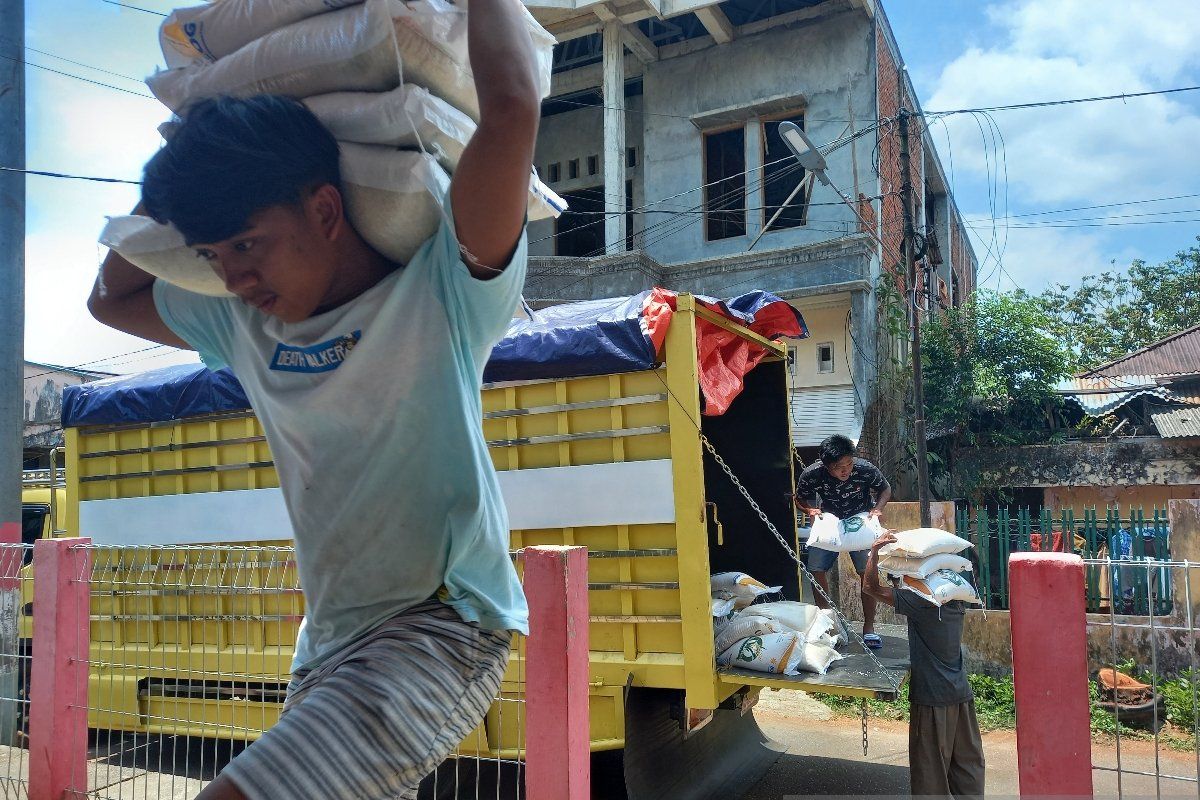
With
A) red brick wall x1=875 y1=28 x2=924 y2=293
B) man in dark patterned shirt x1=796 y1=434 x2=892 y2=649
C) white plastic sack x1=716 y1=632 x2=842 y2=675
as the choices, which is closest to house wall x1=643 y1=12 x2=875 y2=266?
red brick wall x1=875 y1=28 x2=924 y2=293

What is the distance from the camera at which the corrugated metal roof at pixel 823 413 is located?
13.4 meters

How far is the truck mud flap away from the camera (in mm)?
4406

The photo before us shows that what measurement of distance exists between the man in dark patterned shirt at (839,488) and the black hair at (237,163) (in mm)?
5486

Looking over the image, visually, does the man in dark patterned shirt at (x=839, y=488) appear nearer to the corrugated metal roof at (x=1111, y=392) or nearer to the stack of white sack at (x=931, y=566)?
the stack of white sack at (x=931, y=566)

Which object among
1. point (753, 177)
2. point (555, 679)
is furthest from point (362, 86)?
point (753, 177)

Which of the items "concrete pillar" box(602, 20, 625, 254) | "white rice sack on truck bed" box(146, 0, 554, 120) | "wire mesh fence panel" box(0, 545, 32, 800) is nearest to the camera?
"white rice sack on truck bed" box(146, 0, 554, 120)

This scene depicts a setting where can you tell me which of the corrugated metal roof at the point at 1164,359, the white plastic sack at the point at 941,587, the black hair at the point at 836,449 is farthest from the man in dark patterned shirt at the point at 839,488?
the corrugated metal roof at the point at 1164,359

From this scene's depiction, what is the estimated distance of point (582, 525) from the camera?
15.2 feet

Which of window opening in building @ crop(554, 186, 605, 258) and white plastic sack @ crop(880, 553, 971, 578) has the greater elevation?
window opening in building @ crop(554, 186, 605, 258)

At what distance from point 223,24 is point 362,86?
0.35 m

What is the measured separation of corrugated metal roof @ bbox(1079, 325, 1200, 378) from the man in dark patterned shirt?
40.6ft

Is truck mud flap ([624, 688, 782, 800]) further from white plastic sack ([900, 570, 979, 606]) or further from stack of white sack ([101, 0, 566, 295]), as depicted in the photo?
stack of white sack ([101, 0, 566, 295])

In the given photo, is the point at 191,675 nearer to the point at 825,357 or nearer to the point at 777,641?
the point at 777,641

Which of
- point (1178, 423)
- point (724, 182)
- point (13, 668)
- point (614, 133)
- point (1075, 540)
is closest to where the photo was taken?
point (13, 668)
